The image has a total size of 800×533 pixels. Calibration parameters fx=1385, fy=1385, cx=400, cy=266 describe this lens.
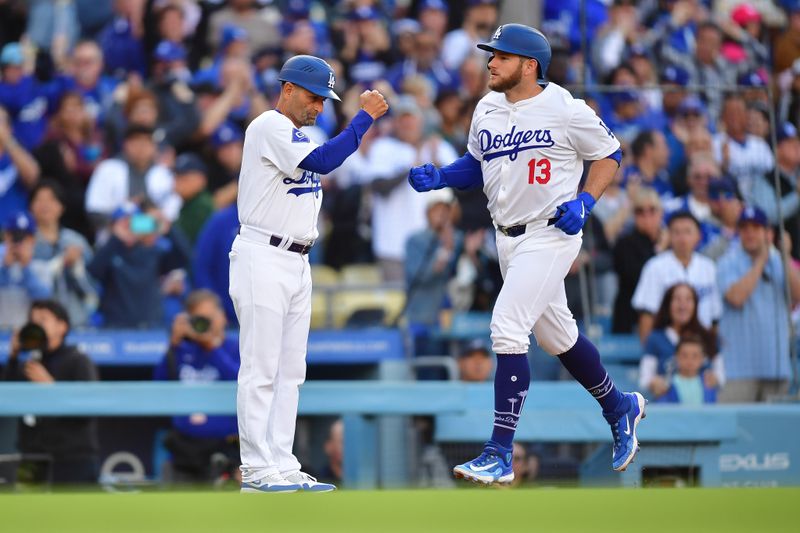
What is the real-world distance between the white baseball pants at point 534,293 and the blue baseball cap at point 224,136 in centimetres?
555

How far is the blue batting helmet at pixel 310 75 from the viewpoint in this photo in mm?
6441

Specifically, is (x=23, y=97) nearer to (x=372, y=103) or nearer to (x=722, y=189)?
(x=722, y=189)

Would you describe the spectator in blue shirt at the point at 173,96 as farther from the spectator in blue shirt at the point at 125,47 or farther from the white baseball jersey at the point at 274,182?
the white baseball jersey at the point at 274,182

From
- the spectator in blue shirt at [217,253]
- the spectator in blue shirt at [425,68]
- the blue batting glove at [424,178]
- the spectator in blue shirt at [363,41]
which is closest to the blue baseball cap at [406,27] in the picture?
the spectator in blue shirt at [363,41]

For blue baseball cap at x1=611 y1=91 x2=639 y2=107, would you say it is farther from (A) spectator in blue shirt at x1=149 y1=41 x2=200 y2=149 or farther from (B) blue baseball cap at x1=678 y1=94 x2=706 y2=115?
(A) spectator in blue shirt at x1=149 y1=41 x2=200 y2=149

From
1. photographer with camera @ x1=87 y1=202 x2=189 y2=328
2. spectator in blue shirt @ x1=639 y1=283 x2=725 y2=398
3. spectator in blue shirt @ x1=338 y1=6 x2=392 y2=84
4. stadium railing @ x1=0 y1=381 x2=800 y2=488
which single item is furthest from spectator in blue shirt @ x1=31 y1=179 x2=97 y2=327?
spectator in blue shirt @ x1=639 y1=283 x2=725 y2=398

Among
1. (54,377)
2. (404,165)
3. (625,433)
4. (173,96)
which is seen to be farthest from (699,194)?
(173,96)

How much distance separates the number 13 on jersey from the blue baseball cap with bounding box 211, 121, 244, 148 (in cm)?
569

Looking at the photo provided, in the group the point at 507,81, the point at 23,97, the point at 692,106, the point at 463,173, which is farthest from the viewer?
the point at 23,97

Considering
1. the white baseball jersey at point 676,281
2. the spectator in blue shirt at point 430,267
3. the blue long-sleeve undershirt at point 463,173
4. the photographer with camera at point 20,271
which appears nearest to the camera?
the blue long-sleeve undershirt at point 463,173

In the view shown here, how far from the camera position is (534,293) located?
614 cm

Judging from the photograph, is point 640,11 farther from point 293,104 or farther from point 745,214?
point 293,104

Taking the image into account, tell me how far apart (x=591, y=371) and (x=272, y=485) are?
5.10ft

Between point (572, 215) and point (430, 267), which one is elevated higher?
point (572, 215)
